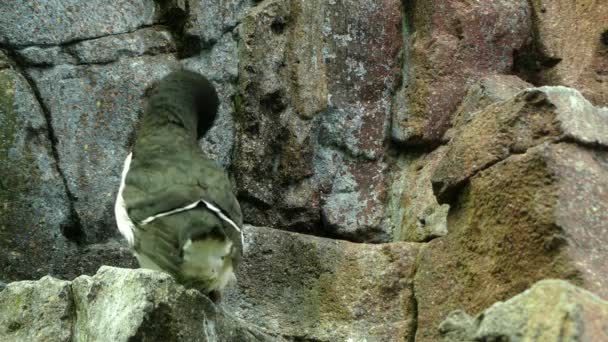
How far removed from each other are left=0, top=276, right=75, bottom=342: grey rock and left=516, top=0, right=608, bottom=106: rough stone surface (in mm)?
2490

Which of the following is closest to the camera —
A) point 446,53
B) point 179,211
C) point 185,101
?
point 179,211

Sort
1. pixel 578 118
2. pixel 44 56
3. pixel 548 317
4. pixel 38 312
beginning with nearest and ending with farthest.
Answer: pixel 548 317, pixel 578 118, pixel 38 312, pixel 44 56

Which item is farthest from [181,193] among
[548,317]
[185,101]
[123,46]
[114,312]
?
[548,317]

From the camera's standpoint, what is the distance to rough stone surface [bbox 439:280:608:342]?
334 centimetres

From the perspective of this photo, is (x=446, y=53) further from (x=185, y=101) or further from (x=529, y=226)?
(x=529, y=226)

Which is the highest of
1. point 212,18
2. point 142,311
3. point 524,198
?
point 524,198

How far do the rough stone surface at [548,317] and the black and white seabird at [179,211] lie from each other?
1419 millimetres

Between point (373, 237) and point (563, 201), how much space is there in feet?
5.84

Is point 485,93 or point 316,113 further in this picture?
point 316,113

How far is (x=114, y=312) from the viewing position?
4445 mm

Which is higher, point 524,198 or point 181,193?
point 524,198

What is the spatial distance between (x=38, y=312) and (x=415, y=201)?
5.99ft

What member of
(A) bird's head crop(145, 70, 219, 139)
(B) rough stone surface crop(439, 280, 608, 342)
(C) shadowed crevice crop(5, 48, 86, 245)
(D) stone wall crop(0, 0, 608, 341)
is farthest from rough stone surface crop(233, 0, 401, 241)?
(B) rough stone surface crop(439, 280, 608, 342)

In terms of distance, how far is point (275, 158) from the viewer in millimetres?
5969
